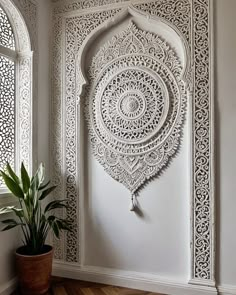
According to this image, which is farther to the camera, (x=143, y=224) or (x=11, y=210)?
(x=143, y=224)

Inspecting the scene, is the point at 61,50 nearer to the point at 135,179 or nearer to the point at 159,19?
the point at 159,19

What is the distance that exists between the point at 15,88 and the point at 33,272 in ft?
5.19

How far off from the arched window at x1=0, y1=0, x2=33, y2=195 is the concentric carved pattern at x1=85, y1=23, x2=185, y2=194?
573 millimetres

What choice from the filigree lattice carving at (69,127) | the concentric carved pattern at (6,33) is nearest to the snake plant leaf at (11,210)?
the filigree lattice carving at (69,127)

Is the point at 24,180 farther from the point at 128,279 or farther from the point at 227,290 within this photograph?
the point at 227,290

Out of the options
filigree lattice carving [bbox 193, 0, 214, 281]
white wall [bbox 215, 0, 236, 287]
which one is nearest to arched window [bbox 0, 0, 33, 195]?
filigree lattice carving [bbox 193, 0, 214, 281]

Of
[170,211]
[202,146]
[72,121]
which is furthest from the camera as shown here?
[72,121]

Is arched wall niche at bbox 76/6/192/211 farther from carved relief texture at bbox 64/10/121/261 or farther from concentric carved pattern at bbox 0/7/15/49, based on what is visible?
concentric carved pattern at bbox 0/7/15/49

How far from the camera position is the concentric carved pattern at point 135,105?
250 centimetres

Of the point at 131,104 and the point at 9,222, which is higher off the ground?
the point at 131,104

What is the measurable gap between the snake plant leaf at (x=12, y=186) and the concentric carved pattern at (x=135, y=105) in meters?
0.77

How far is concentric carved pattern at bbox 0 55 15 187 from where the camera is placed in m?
2.49

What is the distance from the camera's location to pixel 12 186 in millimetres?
2246

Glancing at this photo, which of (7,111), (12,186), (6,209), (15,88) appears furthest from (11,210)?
(15,88)
